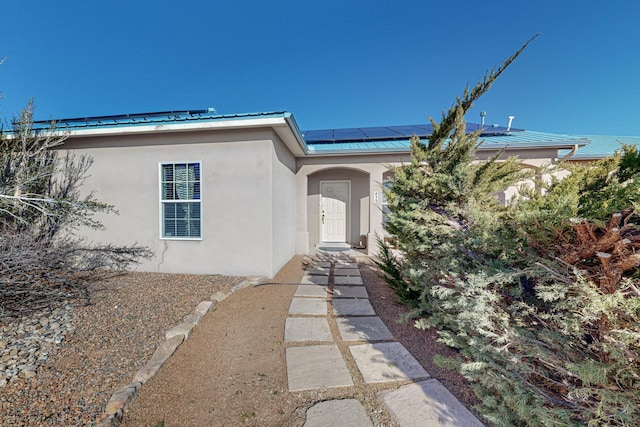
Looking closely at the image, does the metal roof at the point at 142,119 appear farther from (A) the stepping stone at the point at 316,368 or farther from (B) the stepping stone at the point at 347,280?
(A) the stepping stone at the point at 316,368

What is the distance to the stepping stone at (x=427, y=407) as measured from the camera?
163 centimetres

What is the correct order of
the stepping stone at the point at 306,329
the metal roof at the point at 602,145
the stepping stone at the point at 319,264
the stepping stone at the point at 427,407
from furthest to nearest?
the metal roof at the point at 602,145, the stepping stone at the point at 319,264, the stepping stone at the point at 306,329, the stepping stone at the point at 427,407

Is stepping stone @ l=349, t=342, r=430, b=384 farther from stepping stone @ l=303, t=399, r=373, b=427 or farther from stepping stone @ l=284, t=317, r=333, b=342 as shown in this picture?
stepping stone @ l=284, t=317, r=333, b=342

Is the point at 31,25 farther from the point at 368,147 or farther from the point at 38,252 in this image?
the point at 368,147

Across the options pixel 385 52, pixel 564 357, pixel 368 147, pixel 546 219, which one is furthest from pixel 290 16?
pixel 564 357

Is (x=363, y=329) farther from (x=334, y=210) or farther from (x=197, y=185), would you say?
(x=334, y=210)

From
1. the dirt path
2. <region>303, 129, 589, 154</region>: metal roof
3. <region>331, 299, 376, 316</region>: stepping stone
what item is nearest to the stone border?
the dirt path

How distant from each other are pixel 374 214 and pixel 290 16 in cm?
571

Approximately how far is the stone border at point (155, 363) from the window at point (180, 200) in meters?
1.84

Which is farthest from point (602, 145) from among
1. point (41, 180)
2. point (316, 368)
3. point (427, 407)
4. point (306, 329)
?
point (41, 180)

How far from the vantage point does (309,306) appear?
3609mm

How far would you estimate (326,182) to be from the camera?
791 centimetres

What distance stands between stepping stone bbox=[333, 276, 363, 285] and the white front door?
308 cm

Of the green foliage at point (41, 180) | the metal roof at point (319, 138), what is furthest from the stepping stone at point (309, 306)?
the green foliage at point (41, 180)
